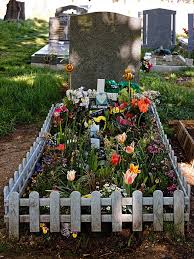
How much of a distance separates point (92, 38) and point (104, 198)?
3.86 metres

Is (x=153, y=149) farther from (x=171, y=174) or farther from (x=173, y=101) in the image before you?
(x=173, y=101)

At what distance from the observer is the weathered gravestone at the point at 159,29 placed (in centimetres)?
1344

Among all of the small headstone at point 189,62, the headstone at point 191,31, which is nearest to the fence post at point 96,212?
the small headstone at point 189,62

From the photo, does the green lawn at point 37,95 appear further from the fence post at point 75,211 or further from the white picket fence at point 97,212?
the fence post at point 75,211

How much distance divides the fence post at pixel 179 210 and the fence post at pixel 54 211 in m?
0.88

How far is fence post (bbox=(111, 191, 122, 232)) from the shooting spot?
3566 millimetres

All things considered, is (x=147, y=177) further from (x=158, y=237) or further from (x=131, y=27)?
(x=131, y=27)

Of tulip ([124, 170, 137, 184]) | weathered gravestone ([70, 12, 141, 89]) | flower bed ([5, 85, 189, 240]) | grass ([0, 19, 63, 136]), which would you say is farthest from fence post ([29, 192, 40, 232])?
weathered gravestone ([70, 12, 141, 89])

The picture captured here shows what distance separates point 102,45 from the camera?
277 inches

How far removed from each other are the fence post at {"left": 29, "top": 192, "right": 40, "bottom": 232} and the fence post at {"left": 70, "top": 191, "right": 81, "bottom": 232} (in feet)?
0.85

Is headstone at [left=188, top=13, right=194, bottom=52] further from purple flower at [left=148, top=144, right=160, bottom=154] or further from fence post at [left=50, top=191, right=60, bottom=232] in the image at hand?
fence post at [left=50, top=191, right=60, bottom=232]

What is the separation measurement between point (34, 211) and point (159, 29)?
10.7 metres

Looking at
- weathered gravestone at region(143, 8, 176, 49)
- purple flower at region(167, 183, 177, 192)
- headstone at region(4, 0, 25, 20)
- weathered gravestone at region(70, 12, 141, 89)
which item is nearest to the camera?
purple flower at region(167, 183, 177, 192)

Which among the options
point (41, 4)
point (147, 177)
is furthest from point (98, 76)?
point (41, 4)
